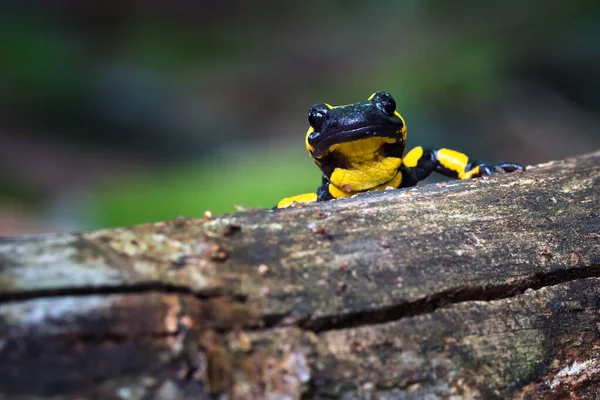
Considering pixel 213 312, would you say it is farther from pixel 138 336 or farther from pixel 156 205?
pixel 156 205

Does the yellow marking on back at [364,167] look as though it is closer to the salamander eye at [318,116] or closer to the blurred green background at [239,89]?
the salamander eye at [318,116]

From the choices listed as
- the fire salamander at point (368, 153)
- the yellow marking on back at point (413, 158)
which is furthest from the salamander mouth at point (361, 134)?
the yellow marking on back at point (413, 158)

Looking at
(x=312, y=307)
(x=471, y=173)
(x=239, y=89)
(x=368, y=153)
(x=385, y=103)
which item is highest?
(x=239, y=89)

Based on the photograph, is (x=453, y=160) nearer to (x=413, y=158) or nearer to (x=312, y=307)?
(x=413, y=158)

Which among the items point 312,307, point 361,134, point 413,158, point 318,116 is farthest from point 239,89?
point 312,307

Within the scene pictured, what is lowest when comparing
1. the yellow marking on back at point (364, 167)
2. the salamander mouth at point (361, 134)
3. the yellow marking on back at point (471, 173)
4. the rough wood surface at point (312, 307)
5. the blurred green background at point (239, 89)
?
the rough wood surface at point (312, 307)

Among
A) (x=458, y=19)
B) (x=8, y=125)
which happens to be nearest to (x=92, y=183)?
(x=8, y=125)
